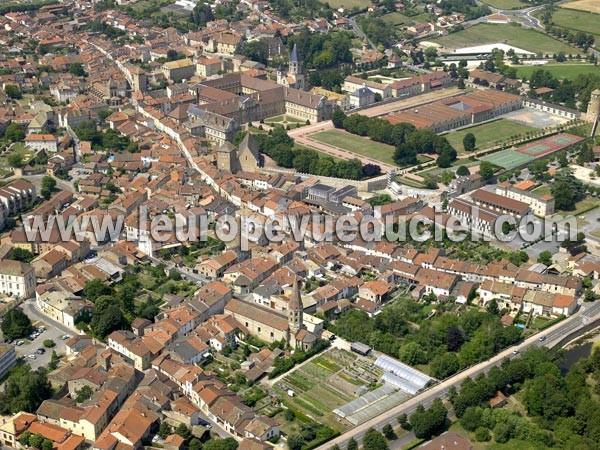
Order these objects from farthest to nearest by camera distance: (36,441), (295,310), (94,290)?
1. (94,290)
2. (295,310)
3. (36,441)

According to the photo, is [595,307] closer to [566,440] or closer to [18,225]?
[566,440]

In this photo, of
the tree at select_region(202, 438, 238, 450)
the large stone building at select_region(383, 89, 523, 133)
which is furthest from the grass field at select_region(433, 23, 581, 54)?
the tree at select_region(202, 438, 238, 450)

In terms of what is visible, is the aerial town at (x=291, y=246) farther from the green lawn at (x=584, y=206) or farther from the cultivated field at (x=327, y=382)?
the green lawn at (x=584, y=206)

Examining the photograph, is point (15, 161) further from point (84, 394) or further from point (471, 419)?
point (471, 419)

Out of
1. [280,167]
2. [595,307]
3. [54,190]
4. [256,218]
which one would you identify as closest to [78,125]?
[54,190]

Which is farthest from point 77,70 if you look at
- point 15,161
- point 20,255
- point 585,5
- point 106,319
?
point 585,5

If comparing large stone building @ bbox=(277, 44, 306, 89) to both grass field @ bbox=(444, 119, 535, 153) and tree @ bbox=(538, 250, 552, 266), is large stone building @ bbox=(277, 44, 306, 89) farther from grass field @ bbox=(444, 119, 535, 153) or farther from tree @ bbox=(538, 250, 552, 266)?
tree @ bbox=(538, 250, 552, 266)
